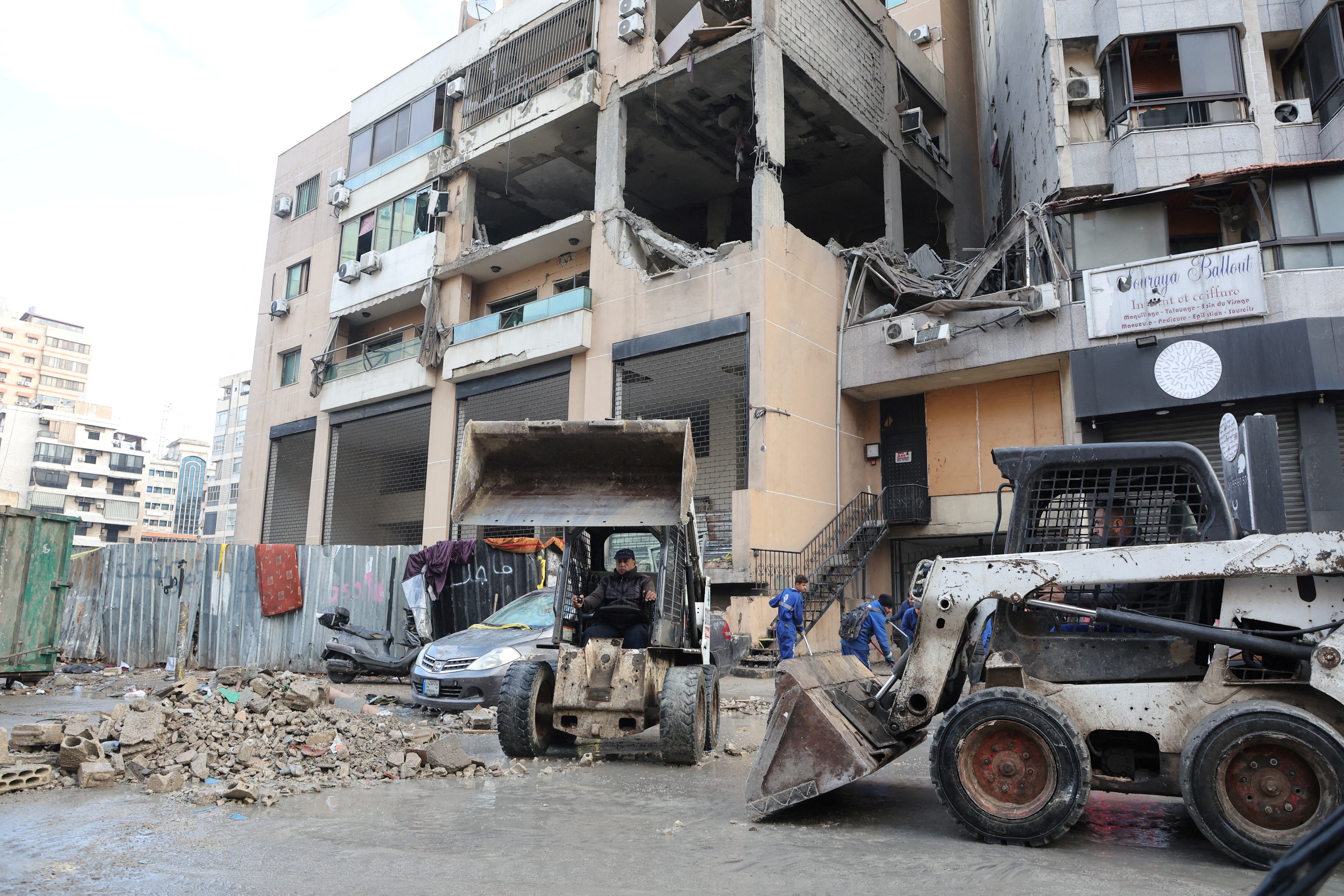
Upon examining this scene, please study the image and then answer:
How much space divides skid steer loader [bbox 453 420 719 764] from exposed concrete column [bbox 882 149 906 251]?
52.0ft

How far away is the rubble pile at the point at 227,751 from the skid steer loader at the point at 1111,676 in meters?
3.12

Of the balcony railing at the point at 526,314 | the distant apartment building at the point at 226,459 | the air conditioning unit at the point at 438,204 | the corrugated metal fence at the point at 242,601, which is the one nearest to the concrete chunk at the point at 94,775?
the corrugated metal fence at the point at 242,601

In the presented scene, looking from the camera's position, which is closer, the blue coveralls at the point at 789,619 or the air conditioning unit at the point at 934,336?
the blue coveralls at the point at 789,619

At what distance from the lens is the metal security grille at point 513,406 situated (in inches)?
879

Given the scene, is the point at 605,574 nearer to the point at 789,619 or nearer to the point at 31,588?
the point at 789,619

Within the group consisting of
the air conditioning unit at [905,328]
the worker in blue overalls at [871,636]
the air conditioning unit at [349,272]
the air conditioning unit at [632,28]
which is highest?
the air conditioning unit at [632,28]

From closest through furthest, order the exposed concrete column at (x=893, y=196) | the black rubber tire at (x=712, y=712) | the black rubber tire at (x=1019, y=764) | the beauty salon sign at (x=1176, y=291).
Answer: the black rubber tire at (x=1019, y=764) → the black rubber tire at (x=712, y=712) → the beauty salon sign at (x=1176, y=291) → the exposed concrete column at (x=893, y=196)

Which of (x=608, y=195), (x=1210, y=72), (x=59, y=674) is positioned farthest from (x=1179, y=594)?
(x=608, y=195)

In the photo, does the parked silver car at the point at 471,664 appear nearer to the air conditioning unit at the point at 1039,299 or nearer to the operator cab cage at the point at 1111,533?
the operator cab cage at the point at 1111,533

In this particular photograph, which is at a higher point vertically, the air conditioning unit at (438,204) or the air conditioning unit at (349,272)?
the air conditioning unit at (438,204)

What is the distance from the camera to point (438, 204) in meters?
25.1

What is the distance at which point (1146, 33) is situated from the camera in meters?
17.9

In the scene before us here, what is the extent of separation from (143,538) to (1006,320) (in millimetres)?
106185

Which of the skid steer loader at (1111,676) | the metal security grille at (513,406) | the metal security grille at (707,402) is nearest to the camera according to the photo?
the skid steer loader at (1111,676)
